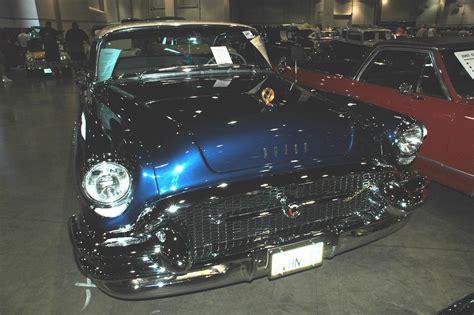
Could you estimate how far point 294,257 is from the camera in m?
1.93

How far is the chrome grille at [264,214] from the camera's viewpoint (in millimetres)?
1839

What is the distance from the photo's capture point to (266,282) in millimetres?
2482

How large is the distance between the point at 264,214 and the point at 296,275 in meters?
0.85

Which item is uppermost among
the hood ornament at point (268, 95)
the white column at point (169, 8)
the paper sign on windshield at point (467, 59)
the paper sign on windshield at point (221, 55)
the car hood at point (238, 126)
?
the white column at point (169, 8)

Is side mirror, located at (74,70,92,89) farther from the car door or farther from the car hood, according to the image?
the car door

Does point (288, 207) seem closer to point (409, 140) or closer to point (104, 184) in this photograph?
point (104, 184)

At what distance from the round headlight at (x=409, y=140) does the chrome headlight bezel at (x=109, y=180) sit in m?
1.61

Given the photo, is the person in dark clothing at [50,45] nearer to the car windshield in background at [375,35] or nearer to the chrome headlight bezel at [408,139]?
the car windshield in background at [375,35]

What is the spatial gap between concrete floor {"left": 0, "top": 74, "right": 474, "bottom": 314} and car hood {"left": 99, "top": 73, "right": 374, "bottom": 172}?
0.89 meters

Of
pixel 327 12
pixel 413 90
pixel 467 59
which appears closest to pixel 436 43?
pixel 467 59

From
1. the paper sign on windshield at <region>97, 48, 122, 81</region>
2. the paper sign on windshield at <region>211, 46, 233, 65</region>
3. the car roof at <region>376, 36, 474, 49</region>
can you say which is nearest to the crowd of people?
the paper sign on windshield at <region>97, 48, 122, 81</region>

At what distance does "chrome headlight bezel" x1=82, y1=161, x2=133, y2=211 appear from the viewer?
1776 millimetres

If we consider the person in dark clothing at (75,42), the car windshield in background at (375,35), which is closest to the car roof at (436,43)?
the person in dark clothing at (75,42)

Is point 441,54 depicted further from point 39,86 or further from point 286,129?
point 39,86
